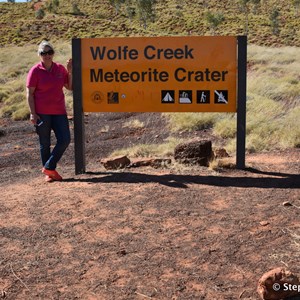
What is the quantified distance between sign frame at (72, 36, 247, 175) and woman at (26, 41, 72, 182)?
26 centimetres

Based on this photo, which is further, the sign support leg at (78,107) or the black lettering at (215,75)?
the sign support leg at (78,107)

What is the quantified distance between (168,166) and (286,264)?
3518 mm

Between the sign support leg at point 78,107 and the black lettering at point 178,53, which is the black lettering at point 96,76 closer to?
the sign support leg at point 78,107

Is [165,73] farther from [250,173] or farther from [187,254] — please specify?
[187,254]

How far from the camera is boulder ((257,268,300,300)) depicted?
9.95 feet

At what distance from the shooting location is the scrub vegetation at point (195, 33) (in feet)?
33.9

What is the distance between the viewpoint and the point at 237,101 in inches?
258

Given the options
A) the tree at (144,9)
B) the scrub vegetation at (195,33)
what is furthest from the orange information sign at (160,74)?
the tree at (144,9)

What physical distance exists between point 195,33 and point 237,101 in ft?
188

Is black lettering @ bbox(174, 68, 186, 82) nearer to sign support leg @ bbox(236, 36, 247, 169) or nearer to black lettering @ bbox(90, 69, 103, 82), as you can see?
sign support leg @ bbox(236, 36, 247, 169)

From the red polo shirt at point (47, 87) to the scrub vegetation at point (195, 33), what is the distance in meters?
2.47

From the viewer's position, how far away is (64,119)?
643 centimetres

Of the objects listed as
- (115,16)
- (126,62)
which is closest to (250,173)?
(126,62)

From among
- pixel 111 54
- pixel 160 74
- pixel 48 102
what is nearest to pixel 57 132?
pixel 48 102
